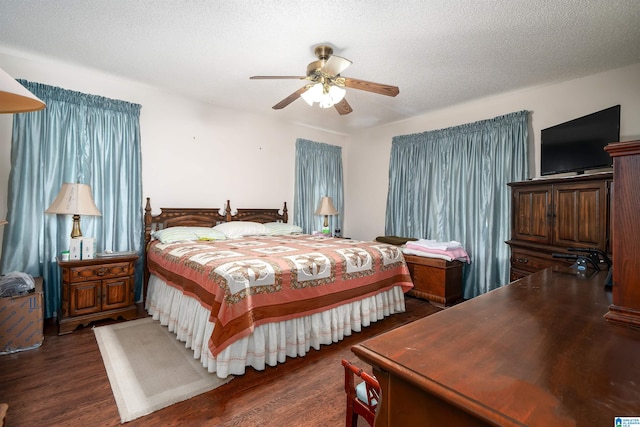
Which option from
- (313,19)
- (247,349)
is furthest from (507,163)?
(247,349)

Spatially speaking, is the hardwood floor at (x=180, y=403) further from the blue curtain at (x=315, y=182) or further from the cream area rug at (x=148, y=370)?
the blue curtain at (x=315, y=182)

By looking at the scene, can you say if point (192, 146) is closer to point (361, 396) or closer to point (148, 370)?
point (148, 370)

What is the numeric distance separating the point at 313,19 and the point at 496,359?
246 cm

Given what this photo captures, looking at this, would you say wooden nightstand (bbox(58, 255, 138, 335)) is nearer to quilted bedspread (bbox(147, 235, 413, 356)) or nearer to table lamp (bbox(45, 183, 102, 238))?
quilted bedspread (bbox(147, 235, 413, 356))

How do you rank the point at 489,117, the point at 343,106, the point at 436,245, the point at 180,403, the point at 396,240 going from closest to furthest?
1. the point at 180,403
2. the point at 343,106
3. the point at 436,245
4. the point at 489,117
5. the point at 396,240

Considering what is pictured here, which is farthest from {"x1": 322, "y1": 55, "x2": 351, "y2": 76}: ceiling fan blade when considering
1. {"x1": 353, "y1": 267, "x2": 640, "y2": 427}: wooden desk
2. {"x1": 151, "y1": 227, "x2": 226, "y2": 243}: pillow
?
{"x1": 151, "y1": 227, "x2": 226, "y2": 243}: pillow

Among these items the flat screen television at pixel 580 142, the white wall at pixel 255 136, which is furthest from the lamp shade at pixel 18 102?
the flat screen television at pixel 580 142

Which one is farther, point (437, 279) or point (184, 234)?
point (437, 279)

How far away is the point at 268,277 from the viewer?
2.23 meters

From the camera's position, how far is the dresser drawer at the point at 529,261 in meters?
2.68

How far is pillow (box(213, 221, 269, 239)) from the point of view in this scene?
3.93 m

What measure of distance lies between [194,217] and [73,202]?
4.43 ft

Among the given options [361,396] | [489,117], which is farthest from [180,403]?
[489,117]

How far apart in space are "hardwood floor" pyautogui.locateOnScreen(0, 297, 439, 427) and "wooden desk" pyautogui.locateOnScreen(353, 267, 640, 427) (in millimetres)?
1265
